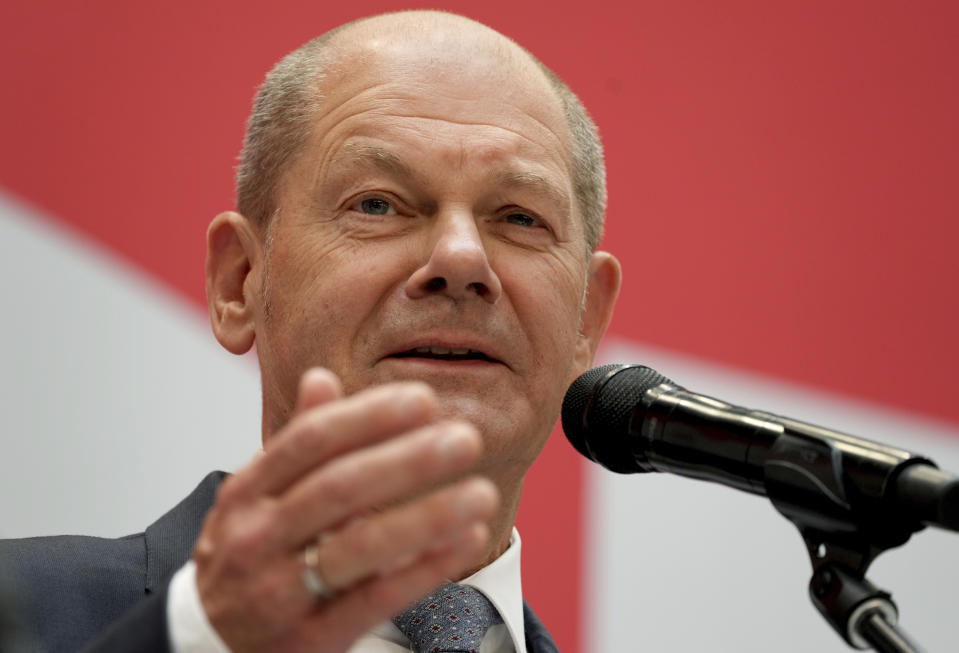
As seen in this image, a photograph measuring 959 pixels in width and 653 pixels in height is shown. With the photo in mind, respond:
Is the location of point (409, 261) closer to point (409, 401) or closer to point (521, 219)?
point (521, 219)

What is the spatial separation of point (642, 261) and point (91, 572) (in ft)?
5.79

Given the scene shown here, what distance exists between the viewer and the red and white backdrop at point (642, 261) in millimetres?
2758

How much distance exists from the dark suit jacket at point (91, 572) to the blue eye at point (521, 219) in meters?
0.77

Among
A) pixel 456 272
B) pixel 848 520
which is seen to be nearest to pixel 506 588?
pixel 456 272

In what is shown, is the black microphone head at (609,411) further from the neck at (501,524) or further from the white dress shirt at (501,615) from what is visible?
the neck at (501,524)

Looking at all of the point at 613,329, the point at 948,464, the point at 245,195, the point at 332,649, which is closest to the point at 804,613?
the point at 948,464

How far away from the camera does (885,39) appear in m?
3.33

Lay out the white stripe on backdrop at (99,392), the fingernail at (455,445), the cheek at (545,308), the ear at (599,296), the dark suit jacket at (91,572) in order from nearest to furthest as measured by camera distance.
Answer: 1. the fingernail at (455,445)
2. the dark suit jacket at (91,572)
3. the cheek at (545,308)
4. the ear at (599,296)
5. the white stripe on backdrop at (99,392)

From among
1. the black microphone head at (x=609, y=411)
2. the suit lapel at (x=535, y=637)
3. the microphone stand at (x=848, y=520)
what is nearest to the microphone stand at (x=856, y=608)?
the microphone stand at (x=848, y=520)

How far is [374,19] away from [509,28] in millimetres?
821

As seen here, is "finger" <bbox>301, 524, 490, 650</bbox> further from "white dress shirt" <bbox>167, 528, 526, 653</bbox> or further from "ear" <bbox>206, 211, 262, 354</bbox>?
"ear" <bbox>206, 211, 262, 354</bbox>

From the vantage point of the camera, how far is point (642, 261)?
3.17 m

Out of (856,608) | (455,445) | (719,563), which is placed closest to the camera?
(455,445)

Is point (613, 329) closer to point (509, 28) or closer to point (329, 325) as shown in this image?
point (509, 28)
